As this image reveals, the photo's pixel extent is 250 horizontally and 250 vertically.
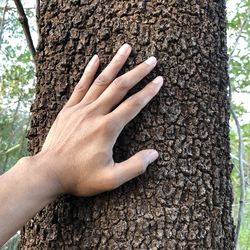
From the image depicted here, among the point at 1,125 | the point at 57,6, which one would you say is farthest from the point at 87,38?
the point at 1,125

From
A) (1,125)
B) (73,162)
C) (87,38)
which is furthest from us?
(1,125)

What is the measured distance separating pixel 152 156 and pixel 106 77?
0.19 metres

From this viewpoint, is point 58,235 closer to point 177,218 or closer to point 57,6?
point 177,218

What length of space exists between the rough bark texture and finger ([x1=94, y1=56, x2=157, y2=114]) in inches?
1.5

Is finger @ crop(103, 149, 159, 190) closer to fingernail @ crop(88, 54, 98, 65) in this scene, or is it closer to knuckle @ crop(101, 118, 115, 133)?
knuckle @ crop(101, 118, 115, 133)

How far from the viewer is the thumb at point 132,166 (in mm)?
1014

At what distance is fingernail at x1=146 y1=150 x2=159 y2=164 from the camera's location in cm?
104

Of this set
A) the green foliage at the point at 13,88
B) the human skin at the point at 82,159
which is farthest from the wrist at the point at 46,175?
the green foliage at the point at 13,88

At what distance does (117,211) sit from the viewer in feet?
3.44

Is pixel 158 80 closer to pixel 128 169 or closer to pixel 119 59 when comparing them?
pixel 119 59

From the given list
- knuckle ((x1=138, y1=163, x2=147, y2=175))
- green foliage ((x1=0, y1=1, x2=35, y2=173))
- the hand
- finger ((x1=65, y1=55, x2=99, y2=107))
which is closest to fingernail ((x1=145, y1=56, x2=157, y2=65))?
the hand

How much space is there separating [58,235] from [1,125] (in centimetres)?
560

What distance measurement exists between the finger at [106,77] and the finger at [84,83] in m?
0.03

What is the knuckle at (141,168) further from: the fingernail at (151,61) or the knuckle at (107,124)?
the fingernail at (151,61)
